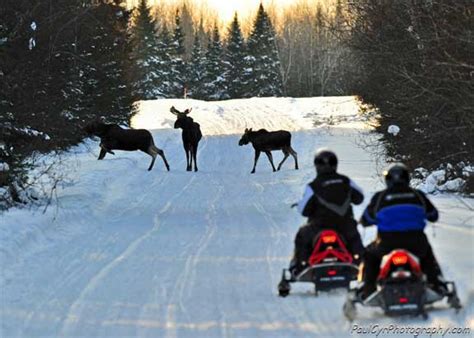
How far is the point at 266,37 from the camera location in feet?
247

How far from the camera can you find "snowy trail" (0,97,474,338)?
22.3 feet

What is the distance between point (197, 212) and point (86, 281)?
20.0ft

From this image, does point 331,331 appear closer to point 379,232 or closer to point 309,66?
point 379,232

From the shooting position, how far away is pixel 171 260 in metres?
9.73

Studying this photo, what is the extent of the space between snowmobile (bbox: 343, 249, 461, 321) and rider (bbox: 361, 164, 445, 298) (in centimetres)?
14

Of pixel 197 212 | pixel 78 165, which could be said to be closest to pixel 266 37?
pixel 78 165

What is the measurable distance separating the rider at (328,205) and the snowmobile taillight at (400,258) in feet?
3.70

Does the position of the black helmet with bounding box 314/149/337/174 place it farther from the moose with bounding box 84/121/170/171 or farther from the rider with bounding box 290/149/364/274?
the moose with bounding box 84/121/170/171

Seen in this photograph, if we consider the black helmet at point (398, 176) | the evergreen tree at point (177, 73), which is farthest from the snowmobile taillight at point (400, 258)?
the evergreen tree at point (177, 73)

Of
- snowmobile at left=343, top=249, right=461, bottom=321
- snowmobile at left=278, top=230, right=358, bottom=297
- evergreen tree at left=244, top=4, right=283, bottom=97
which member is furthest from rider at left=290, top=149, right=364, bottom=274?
evergreen tree at left=244, top=4, right=283, bottom=97

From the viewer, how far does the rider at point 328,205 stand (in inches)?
286

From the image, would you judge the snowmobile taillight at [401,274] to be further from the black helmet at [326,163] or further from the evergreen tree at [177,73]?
the evergreen tree at [177,73]

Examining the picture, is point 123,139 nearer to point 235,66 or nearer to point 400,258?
point 400,258

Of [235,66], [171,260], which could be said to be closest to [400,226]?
[171,260]
